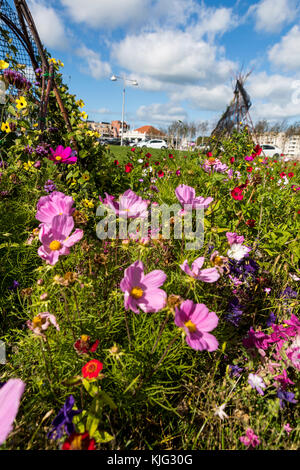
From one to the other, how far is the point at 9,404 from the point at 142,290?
384 mm

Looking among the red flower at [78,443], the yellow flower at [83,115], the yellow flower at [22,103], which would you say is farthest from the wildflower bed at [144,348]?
the yellow flower at [83,115]

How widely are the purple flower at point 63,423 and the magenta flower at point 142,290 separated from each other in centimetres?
31

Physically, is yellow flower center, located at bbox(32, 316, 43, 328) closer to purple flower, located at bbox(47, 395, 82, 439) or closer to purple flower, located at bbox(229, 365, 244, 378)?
purple flower, located at bbox(47, 395, 82, 439)

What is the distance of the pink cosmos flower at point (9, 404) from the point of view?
400 mm

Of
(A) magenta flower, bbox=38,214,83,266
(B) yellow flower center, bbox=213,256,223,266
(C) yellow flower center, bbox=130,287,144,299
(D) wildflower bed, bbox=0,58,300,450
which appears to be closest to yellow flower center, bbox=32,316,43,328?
(D) wildflower bed, bbox=0,58,300,450

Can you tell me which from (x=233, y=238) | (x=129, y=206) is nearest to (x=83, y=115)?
(x=129, y=206)

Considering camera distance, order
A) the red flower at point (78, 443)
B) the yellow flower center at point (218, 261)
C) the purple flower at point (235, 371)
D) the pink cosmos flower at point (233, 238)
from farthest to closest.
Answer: the pink cosmos flower at point (233, 238) < the purple flower at point (235, 371) < the yellow flower center at point (218, 261) < the red flower at point (78, 443)

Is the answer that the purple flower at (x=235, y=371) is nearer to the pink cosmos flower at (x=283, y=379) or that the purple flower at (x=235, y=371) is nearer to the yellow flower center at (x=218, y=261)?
the pink cosmos flower at (x=283, y=379)

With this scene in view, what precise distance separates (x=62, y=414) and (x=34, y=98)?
263 centimetres

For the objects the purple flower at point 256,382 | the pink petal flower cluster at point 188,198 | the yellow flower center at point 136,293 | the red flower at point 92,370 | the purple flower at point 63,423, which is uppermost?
the pink petal flower cluster at point 188,198

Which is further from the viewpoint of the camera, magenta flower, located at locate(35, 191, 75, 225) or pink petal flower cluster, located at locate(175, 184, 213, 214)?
pink petal flower cluster, located at locate(175, 184, 213, 214)

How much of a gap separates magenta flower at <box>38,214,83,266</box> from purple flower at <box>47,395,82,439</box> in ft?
1.31

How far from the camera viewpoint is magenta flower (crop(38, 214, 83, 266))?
73 cm

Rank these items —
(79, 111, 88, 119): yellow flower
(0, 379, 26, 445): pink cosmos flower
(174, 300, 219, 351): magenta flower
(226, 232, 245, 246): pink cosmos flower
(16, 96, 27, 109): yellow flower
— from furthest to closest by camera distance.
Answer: (79, 111, 88, 119): yellow flower
(16, 96, 27, 109): yellow flower
(226, 232, 245, 246): pink cosmos flower
(174, 300, 219, 351): magenta flower
(0, 379, 26, 445): pink cosmos flower
